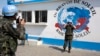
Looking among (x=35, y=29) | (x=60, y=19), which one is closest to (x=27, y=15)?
(x=35, y=29)

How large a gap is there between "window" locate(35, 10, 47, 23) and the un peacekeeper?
35.2 ft

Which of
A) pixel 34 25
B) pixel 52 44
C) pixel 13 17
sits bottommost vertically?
pixel 52 44

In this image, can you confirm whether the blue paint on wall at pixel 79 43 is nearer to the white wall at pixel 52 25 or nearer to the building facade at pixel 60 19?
the building facade at pixel 60 19

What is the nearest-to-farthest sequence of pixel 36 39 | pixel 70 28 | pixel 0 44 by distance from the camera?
pixel 0 44
pixel 70 28
pixel 36 39

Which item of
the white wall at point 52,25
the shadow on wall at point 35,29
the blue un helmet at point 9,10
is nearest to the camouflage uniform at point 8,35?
the blue un helmet at point 9,10

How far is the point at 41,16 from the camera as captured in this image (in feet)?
50.1

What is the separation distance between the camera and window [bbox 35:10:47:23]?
49.3 ft

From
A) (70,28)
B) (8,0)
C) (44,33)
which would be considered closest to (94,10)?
(70,28)

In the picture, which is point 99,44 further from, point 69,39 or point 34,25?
point 34,25

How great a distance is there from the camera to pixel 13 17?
429cm

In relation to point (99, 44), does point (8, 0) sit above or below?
above

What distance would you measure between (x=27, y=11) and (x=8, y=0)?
227 centimetres

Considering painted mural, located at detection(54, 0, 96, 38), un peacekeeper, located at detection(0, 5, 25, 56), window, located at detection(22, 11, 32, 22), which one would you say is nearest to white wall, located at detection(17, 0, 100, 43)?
painted mural, located at detection(54, 0, 96, 38)

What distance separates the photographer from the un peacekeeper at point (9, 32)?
414cm
